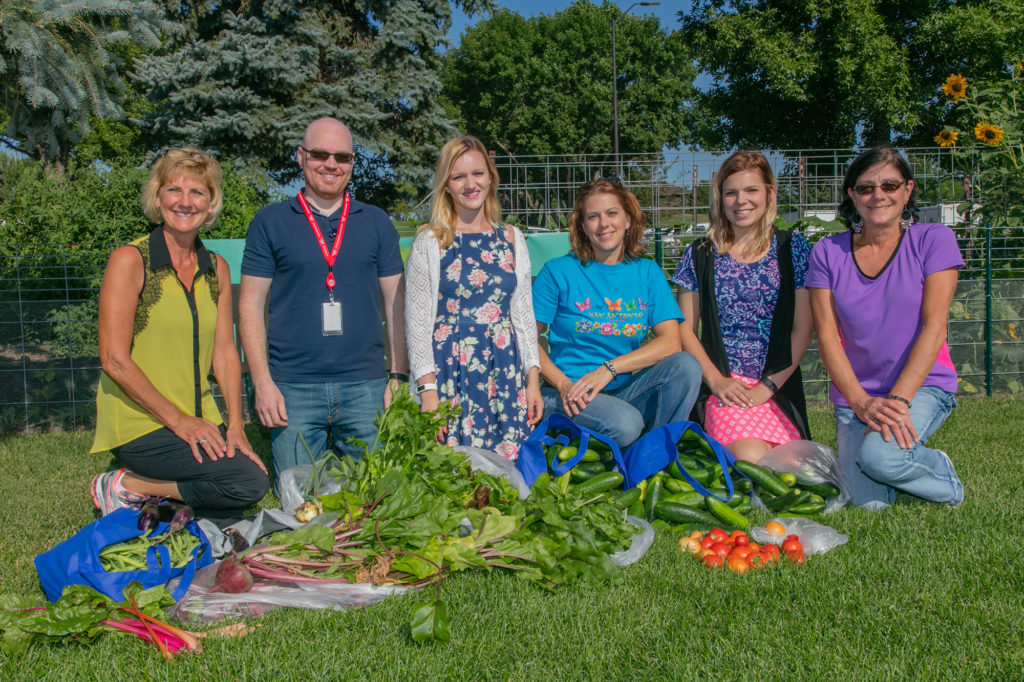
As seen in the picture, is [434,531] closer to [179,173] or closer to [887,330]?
[179,173]

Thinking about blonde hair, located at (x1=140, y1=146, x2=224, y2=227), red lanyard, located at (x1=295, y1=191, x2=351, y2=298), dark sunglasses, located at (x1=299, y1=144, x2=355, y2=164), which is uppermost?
dark sunglasses, located at (x1=299, y1=144, x2=355, y2=164)

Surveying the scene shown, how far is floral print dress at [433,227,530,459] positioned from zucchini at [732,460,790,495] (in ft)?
4.00

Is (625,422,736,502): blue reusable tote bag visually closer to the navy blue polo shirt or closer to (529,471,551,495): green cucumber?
(529,471,551,495): green cucumber

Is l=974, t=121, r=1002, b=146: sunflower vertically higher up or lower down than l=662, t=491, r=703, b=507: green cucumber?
higher up

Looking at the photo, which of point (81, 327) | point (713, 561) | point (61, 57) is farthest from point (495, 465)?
point (81, 327)

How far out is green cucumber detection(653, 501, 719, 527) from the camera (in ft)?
12.7

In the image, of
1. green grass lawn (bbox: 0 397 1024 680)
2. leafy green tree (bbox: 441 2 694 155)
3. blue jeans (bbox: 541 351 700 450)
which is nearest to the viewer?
green grass lawn (bbox: 0 397 1024 680)

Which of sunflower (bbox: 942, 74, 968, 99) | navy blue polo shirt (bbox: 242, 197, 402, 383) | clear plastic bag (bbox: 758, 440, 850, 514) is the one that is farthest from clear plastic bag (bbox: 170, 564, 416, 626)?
sunflower (bbox: 942, 74, 968, 99)

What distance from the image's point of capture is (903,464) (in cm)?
391

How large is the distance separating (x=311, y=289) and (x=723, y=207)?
8.17 feet

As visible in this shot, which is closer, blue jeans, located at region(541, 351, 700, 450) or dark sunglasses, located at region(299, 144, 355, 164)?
dark sunglasses, located at region(299, 144, 355, 164)

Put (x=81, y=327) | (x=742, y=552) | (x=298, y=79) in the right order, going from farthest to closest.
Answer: (x=298, y=79) < (x=81, y=327) < (x=742, y=552)

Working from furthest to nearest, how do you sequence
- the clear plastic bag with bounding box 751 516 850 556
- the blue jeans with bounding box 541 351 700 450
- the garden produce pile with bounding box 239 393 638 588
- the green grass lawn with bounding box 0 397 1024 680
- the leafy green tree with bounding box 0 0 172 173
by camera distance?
the leafy green tree with bounding box 0 0 172 173, the blue jeans with bounding box 541 351 700 450, the clear plastic bag with bounding box 751 516 850 556, the garden produce pile with bounding box 239 393 638 588, the green grass lawn with bounding box 0 397 1024 680

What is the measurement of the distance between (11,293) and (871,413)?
7134 millimetres
